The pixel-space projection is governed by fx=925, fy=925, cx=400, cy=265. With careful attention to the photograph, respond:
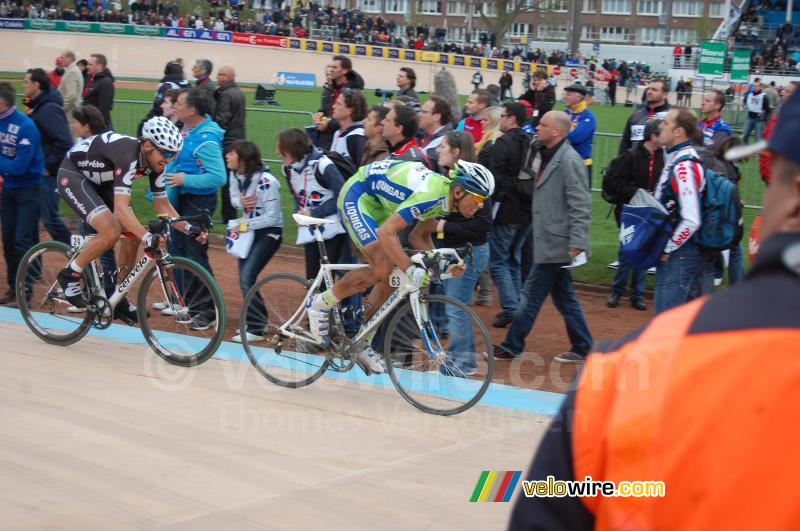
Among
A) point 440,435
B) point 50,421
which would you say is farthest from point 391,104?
point 50,421

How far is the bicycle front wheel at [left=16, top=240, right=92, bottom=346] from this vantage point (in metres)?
7.37

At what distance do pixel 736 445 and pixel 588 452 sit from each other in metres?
0.22

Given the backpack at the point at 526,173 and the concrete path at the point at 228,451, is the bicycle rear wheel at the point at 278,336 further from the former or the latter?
the backpack at the point at 526,173

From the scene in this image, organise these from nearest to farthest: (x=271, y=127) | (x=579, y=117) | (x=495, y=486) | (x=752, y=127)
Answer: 1. (x=495, y=486)
2. (x=579, y=117)
3. (x=271, y=127)
4. (x=752, y=127)

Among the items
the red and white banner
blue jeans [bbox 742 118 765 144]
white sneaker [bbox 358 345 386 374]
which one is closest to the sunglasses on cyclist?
white sneaker [bbox 358 345 386 374]

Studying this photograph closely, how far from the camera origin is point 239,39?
160 ft

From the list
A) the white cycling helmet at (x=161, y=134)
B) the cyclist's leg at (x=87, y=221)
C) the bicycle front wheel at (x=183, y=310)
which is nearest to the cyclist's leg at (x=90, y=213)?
the cyclist's leg at (x=87, y=221)

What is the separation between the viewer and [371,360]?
6379mm

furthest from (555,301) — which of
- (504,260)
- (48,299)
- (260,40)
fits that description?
(260,40)

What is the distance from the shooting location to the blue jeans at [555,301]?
714 cm

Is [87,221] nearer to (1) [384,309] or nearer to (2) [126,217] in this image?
(2) [126,217]

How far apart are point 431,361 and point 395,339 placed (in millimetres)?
277

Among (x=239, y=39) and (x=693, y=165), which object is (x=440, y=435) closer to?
(x=693, y=165)

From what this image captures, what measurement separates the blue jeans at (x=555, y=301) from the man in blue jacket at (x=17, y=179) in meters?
4.66
